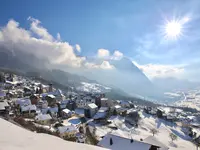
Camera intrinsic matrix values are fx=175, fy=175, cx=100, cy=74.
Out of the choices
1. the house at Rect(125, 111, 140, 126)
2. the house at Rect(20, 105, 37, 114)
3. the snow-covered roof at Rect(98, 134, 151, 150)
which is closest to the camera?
the snow-covered roof at Rect(98, 134, 151, 150)

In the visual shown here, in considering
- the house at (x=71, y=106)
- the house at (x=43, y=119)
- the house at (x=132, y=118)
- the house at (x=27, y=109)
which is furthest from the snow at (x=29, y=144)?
the house at (x=71, y=106)

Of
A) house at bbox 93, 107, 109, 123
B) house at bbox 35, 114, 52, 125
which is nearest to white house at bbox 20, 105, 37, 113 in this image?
house at bbox 35, 114, 52, 125

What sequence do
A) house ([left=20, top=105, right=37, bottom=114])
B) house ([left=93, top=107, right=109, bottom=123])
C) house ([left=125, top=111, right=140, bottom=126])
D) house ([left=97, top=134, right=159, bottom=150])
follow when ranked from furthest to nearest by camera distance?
house ([left=125, top=111, right=140, bottom=126]) → house ([left=93, top=107, right=109, bottom=123]) → house ([left=20, top=105, right=37, bottom=114]) → house ([left=97, top=134, right=159, bottom=150])

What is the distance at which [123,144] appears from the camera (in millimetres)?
22719

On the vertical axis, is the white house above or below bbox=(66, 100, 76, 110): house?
below

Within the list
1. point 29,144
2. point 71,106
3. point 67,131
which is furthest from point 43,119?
point 29,144

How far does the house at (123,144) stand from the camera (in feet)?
67.8

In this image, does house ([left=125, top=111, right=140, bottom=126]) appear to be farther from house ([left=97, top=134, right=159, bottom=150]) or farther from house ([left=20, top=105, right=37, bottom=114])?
house ([left=97, top=134, right=159, bottom=150])

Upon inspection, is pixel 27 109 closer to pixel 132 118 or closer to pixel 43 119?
pixel 43 119

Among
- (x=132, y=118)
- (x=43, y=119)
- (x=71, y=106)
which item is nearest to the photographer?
(x=43, y=119)

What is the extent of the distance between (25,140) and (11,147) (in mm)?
821

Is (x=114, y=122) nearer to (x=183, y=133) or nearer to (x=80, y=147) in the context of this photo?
(x=183, y=133)

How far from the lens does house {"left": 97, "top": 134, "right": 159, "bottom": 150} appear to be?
20.7 meters

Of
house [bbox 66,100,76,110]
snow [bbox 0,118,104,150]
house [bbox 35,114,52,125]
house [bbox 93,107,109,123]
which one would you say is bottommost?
house [bbox 35,114,52,125]
